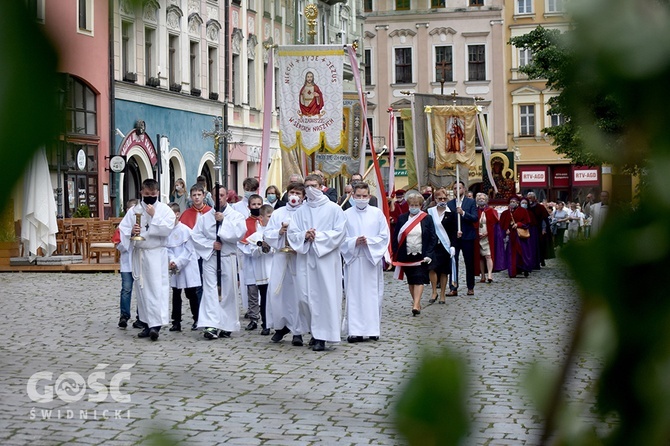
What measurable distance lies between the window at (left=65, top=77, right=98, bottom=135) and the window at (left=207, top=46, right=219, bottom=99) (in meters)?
0.55

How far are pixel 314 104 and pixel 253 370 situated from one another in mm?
15730

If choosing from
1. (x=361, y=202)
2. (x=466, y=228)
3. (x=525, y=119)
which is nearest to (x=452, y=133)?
(x=466, y=228)

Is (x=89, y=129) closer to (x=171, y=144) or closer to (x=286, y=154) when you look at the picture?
(x=171, y=144)

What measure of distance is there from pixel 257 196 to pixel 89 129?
44.0ft

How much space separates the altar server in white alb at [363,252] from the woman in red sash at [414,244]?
1.38m

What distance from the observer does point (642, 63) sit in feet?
1.67

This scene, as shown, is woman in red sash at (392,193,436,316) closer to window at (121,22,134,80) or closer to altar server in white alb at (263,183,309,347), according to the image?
altar server in white alb at (263,183,309,347)

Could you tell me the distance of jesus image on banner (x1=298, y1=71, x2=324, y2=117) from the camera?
1747 cm

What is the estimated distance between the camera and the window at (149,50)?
0.53 metres

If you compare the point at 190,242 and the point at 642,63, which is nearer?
the point at 642,63

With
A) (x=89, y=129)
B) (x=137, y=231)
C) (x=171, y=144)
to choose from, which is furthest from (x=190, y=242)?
(x=89, y=129)

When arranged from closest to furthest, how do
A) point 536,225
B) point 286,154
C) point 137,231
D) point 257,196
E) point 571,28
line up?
point 571,28 → point 137,231 → point 257,196 → point 286,154 → point 536,225

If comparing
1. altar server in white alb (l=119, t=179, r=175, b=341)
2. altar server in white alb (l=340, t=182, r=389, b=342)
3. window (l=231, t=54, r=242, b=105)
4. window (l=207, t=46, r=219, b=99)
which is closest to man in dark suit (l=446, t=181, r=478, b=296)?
altar server in white alb (l=340, t=182, r=389, b=342)

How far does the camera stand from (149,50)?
2.29 feet
